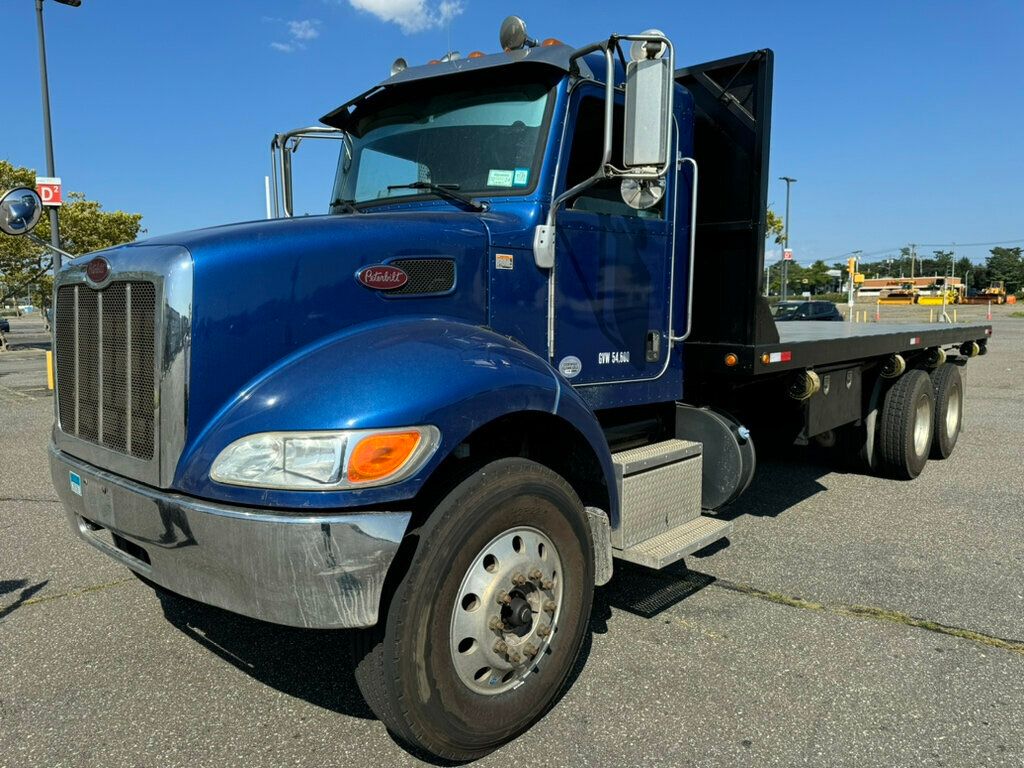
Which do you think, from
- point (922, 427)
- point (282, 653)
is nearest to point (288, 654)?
point (282, 653)

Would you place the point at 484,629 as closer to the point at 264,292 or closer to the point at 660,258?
the point at 264,292

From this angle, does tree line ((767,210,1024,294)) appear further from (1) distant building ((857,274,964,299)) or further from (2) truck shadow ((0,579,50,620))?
(2) truck shadow ((0,579,50,620))

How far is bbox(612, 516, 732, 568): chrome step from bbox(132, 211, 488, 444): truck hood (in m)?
1.25

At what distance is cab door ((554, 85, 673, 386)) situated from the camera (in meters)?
3.33

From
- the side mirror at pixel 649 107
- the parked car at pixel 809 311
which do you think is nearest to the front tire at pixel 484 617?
the side mirror at pixel 649 107

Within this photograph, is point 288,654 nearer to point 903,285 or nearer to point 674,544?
point 674,544

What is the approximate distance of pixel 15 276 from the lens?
24.2 metres

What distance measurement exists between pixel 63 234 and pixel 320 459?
2469cm

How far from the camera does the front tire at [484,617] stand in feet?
7.98

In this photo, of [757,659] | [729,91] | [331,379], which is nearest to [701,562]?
[757,659]

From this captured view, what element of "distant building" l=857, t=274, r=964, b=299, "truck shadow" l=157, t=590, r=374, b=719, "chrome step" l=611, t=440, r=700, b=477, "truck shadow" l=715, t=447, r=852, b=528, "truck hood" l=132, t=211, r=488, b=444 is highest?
"distant building" l=857, t=274, r=964, b=299

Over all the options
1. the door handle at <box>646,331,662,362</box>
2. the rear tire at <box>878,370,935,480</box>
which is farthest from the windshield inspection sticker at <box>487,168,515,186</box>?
the rear tire at <box>878,370,935,480</box>

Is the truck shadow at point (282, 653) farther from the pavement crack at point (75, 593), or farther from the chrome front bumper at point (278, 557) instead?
the chrome front bumper at point (278, 557)

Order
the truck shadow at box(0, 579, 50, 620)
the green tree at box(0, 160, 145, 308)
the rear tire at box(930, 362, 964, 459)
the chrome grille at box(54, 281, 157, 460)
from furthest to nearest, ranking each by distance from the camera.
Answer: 1. the green tree at box(0, 160, 145, 308)
2. the rear tire at box(930, 362, 964, 459)
3. the truck shadow at box(0, 579, 50, 620)
4. the chrome grille at box(54, 281, 157, 460)
